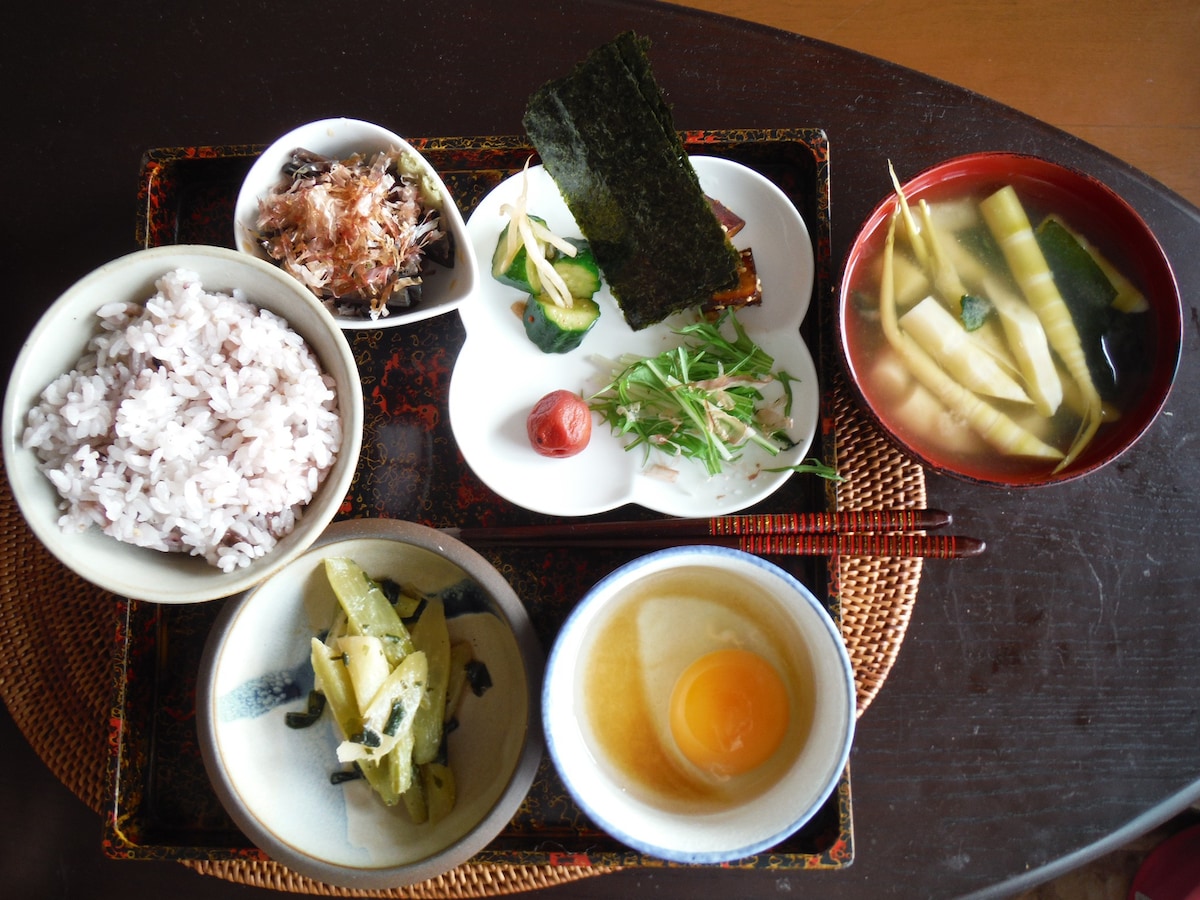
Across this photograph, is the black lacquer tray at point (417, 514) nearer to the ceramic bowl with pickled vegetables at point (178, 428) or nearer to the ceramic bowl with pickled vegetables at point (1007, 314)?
the ceramic bowl with pickled vegetables at point (1007, 314)

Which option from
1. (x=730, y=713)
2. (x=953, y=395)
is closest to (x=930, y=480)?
(x=953, y=395)

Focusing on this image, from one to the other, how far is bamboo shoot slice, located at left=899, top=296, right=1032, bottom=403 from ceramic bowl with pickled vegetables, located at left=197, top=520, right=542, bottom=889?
37.7 inches

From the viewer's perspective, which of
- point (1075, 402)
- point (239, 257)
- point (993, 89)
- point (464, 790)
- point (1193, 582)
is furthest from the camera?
point (993, 89)

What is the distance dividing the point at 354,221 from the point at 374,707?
0.88m

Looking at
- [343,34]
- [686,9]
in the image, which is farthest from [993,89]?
[343,34]

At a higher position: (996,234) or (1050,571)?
(996,234)

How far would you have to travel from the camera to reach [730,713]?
161 centimetres

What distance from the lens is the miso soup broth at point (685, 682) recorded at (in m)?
1.58

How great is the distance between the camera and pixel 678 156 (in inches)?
63.8

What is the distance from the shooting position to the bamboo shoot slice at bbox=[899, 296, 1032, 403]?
65.6 inches

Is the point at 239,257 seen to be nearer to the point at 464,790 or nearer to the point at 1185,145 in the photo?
the point at 464,790

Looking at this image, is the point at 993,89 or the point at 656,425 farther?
the point at 993,89

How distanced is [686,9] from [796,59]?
0.89 feet

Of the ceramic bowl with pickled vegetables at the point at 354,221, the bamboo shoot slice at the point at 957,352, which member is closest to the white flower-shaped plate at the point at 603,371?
the ceramic bowl with pickled vegetables at the point at 354,221
